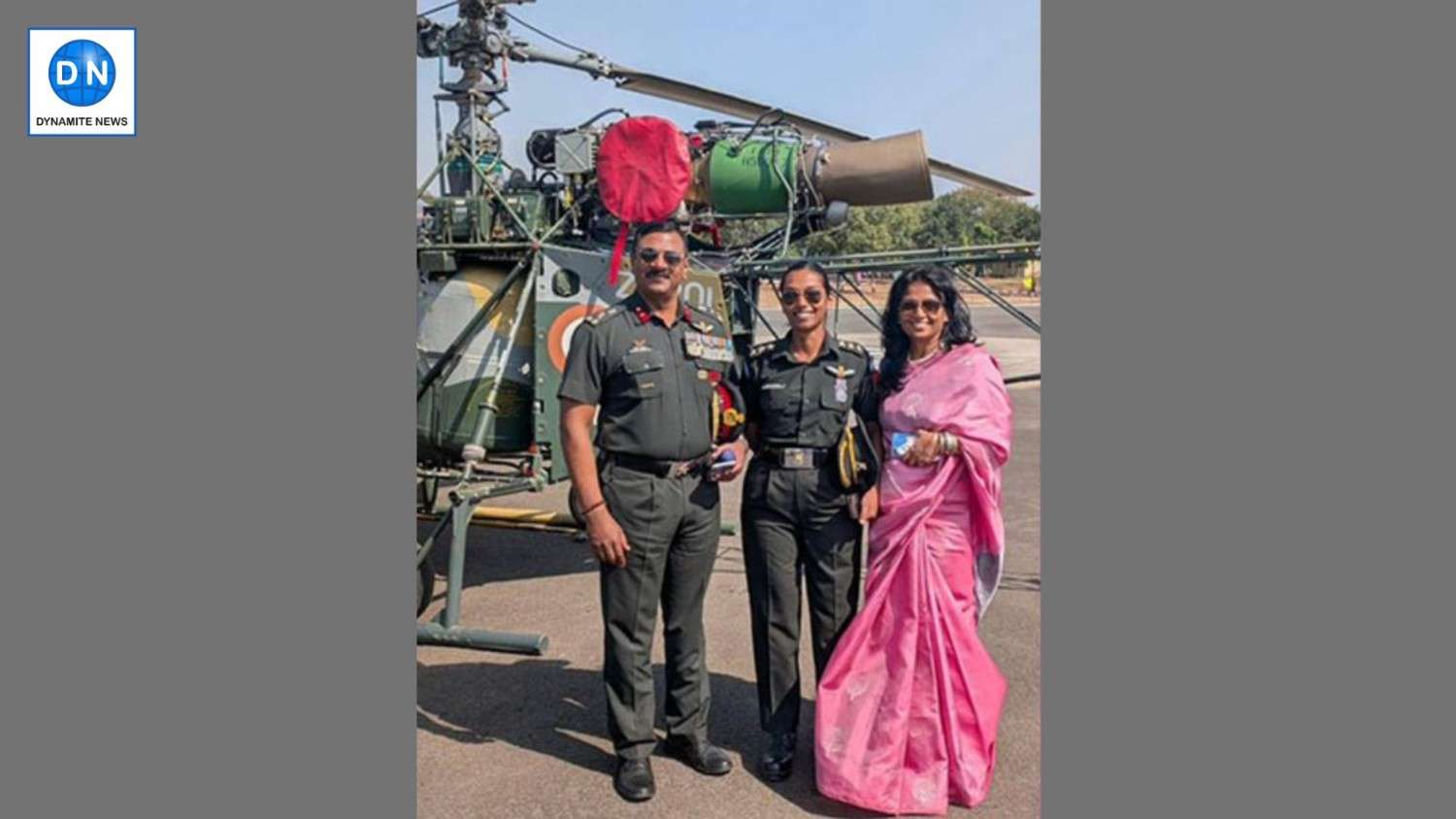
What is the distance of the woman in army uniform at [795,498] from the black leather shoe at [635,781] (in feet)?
1.39

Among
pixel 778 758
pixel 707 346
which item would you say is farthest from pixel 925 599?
pixel 707 346

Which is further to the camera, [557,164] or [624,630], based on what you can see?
[557,164]

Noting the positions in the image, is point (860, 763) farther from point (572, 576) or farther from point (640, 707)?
point (572, 576)

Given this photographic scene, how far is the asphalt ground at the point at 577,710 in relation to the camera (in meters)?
3.21

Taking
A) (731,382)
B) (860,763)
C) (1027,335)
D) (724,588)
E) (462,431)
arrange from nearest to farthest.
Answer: (860,763), (731,382), (462,431), (724,588), (1027,335)

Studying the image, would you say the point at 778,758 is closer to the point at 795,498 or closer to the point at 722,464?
the point at 795,498

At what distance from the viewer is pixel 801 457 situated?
326 centimetres

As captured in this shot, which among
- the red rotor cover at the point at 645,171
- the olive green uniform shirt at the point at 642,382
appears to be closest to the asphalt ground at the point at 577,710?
the olive green uniform shirt at the point at 642,382

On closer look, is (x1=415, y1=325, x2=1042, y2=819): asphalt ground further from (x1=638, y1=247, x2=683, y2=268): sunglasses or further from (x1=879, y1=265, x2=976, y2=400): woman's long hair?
(x1=638, y1=247, x2=683, y2=268): sunglasses

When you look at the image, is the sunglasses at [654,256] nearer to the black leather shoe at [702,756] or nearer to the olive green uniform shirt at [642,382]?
the olive green uniform shirt at [642,382]

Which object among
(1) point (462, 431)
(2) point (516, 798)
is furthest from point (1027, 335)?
(2) point (516, 798)

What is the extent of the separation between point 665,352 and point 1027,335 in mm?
22713

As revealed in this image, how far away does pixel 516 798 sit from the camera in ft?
10.6

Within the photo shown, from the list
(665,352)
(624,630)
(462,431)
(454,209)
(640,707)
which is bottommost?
(640,707)
